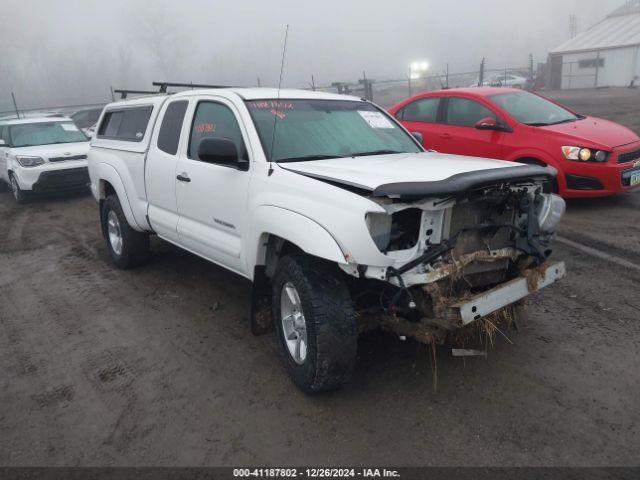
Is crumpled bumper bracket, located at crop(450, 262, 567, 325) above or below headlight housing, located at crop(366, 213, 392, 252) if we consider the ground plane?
below

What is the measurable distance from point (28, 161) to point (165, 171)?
22.9ft

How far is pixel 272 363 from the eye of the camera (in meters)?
3.73

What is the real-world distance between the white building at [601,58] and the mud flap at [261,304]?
34104 millimetres

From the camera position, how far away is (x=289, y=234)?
3.18m

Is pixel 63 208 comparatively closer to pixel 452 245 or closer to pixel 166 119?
pixel 166 119

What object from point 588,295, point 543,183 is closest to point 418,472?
point 543,183

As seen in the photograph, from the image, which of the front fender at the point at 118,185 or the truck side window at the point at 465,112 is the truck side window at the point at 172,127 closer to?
the front fender at the point at 118,185

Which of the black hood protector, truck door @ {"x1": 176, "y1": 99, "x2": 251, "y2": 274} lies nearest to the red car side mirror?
truck door @ {"x1": 176, "y1": 99, "x2": 251, "y2": 274}

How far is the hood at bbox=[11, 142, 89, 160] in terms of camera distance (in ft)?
33.7

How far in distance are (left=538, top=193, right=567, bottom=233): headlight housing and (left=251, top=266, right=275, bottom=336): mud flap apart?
1885mm

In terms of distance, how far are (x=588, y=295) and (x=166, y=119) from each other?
406 centimetres

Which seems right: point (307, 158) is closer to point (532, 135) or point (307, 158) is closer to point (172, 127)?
point (172, 127)

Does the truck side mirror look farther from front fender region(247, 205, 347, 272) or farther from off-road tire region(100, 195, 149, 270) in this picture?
off-road tire region(100, 195, 149, 270)

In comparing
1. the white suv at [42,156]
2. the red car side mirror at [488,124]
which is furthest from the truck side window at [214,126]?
the white suv at [42,156]
